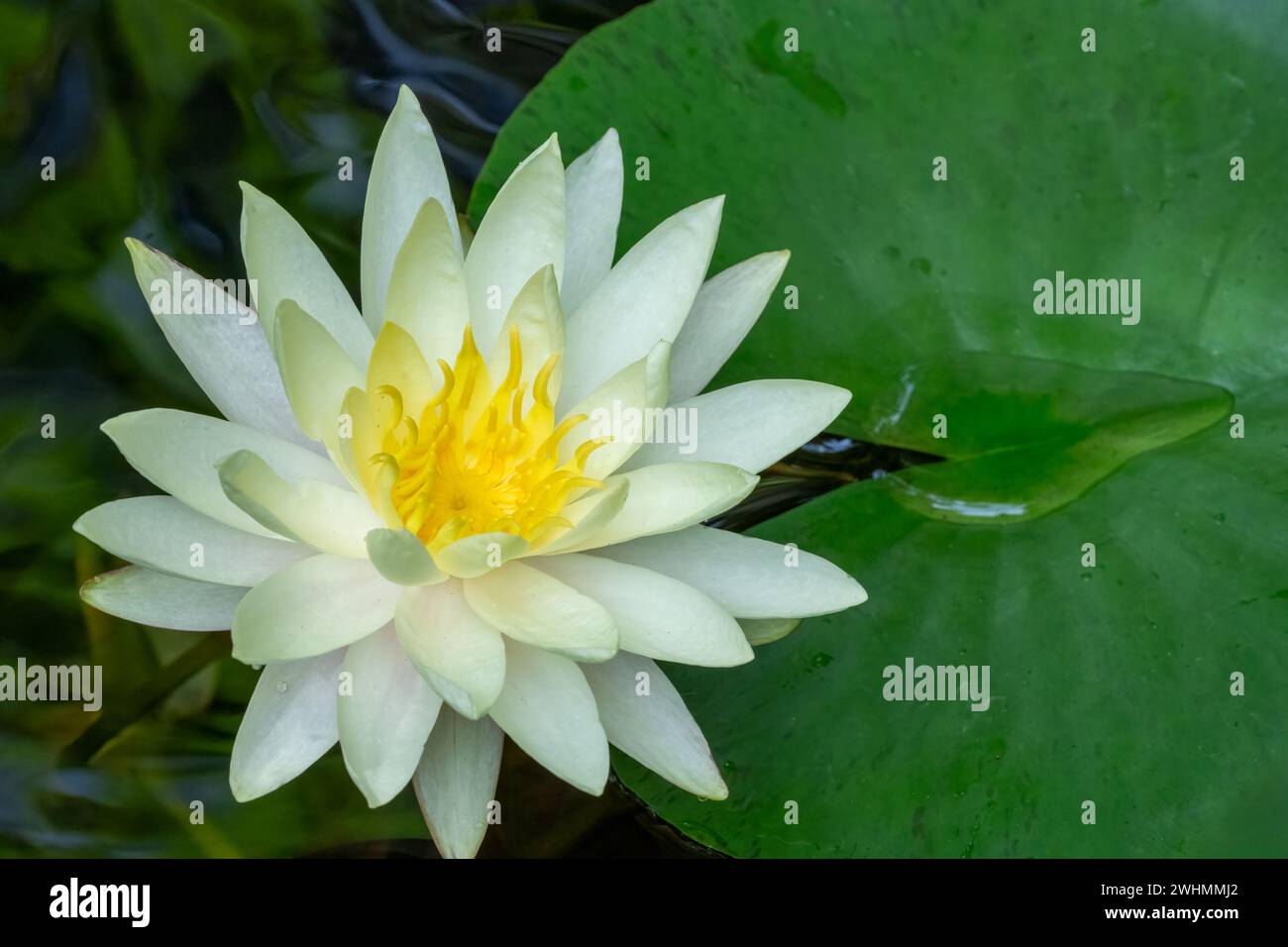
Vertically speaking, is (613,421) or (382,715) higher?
(613,421)

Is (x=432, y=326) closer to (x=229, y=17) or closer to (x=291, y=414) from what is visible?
(x=291, y=414)

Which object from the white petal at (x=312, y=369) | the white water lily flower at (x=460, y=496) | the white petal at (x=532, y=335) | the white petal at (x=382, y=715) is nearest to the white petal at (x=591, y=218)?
the white water lily flower at (x=460, y=496)

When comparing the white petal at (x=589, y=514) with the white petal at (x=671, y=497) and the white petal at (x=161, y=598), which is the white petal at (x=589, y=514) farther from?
the white petal at (x=161, y=598)

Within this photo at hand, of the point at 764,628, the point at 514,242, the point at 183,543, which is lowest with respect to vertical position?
the point at 764,628

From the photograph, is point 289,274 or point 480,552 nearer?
point 480,552

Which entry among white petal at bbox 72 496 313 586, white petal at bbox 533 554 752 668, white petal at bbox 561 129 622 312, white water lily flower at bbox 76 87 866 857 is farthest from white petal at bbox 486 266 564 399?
white petal at bbox 72 496 313 586

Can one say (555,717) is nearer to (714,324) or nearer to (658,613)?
(658,613)

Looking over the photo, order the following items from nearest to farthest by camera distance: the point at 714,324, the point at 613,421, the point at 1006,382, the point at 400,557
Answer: the point at 400,557 < the point at 613,421 < the point at 714,324 < the point at 1006,382

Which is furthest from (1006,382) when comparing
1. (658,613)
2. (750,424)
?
(658,613)
